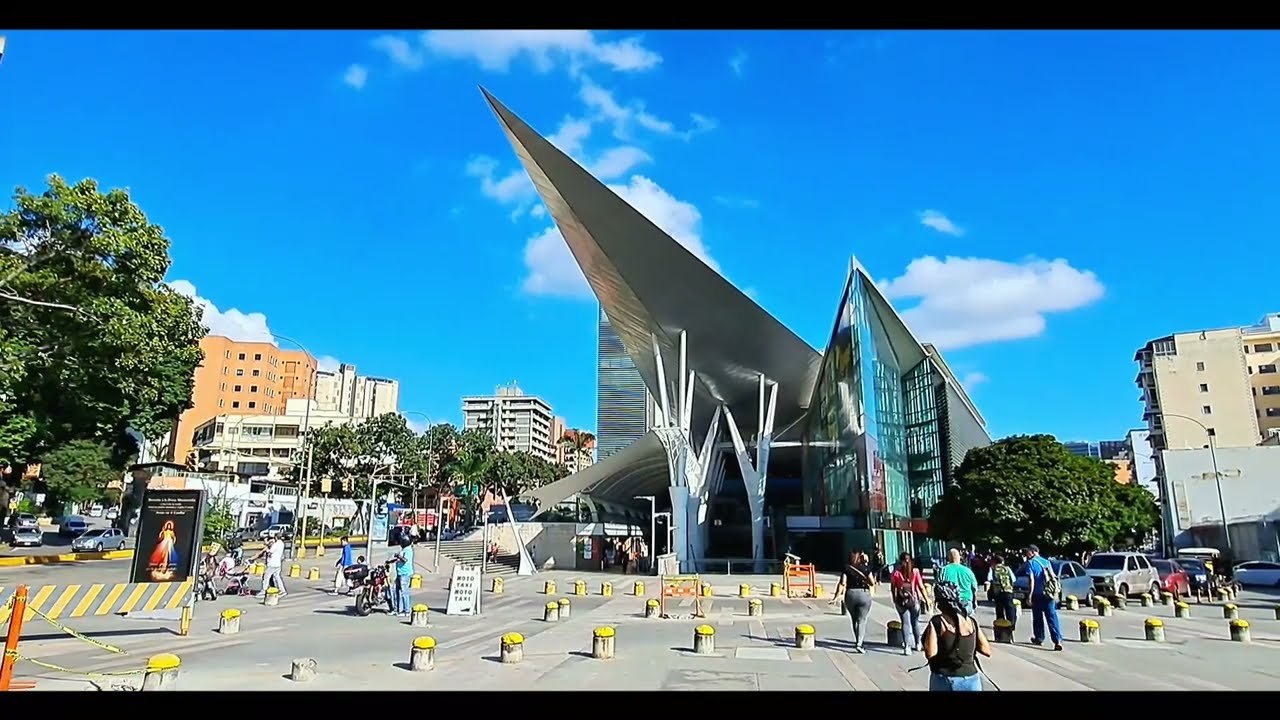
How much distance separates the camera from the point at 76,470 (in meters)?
35.8

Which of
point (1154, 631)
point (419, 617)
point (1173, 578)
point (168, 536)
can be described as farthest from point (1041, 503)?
point (168, 536)

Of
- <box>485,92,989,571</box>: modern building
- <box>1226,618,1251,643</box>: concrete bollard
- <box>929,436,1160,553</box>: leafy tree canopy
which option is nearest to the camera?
<box>1226,618,1251,643</box>: concrete bollard

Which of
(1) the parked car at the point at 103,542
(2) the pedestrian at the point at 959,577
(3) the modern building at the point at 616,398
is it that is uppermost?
(3) the modern building at the point at 616,398

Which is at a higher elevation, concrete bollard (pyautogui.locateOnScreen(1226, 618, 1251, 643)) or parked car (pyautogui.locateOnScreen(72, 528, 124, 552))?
parked car (pyautogui.locateOnScreen(72, 528, 124, 552))

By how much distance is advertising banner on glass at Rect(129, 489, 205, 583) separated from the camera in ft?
42.6

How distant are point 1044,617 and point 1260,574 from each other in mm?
24688

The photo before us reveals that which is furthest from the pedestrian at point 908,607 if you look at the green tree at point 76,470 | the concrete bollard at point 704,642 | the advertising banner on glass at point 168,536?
the green tree at point 76,470

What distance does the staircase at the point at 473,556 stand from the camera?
3656 cm

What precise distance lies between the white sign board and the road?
387 mm

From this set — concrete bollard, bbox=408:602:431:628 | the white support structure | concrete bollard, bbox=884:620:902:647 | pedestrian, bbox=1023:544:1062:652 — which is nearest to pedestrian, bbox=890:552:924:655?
concrete bollard, bbox=884:620:902:647

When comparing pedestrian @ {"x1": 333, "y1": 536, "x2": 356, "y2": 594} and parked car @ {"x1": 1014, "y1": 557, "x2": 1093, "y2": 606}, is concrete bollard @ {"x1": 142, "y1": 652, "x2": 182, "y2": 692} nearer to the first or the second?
pedestrian @ {"x1": 333, "y1": 536, "x2": 356, "y2": 594}

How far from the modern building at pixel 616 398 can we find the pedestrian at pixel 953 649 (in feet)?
307

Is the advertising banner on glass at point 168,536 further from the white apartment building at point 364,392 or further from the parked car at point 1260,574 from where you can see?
the white apartment building at point 364,392
